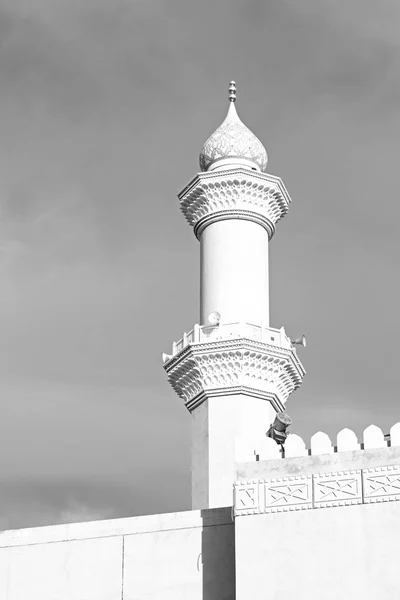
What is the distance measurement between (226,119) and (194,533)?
38.6ft

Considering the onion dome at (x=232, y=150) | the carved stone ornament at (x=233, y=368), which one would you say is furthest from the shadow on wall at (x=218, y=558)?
the onion dome at (x=232, y=150)

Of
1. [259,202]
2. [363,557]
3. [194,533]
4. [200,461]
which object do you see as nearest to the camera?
[363,557]

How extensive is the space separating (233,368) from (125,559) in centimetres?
711

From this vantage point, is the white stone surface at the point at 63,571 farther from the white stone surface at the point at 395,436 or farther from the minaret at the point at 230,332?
the minaret at the point at 230,332

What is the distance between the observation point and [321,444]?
16891mm

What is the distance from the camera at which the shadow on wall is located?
57.8 feet

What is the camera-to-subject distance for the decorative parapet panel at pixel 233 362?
2478cm

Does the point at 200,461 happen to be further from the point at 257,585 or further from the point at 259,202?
the point at 257,585

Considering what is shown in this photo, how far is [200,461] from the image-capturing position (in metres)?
24.5

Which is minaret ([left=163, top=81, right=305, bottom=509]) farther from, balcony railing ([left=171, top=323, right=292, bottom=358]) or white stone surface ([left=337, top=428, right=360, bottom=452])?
white stone surface ([left=337, top=428, right=360, bottom=452])

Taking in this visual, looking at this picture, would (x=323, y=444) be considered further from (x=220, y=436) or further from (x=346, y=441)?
(x=220, y=436)

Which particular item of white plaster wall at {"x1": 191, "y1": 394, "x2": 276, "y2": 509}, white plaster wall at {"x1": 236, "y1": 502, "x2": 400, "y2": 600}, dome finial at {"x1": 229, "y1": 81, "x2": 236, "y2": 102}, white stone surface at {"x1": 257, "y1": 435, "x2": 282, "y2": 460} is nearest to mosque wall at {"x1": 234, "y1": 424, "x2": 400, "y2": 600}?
white plaster wall at {"x1": 236, "y1": 502, "x2": 400, "y2": 600}

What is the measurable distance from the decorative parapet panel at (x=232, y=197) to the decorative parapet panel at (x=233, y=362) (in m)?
2.33

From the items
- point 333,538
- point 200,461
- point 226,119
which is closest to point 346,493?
point 333,538
